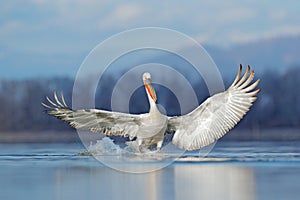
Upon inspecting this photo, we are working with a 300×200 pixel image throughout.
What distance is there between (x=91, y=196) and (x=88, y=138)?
10.3 meters

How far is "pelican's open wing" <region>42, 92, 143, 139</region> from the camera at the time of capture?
17984 millimetres

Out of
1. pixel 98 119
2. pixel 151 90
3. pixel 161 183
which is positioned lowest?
pixel 161 183

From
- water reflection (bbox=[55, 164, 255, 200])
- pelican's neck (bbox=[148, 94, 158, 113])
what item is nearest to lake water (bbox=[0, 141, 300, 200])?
water reflection (bbox=[55, 164, 255, 200])

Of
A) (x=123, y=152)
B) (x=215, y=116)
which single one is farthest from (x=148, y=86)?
(x=123, y=152)

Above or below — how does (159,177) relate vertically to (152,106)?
below

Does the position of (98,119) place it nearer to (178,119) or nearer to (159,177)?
(178,119)

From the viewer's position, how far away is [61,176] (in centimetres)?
1584

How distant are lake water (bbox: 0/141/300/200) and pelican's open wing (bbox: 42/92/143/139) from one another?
0.71m

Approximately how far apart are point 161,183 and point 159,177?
2.85 ft

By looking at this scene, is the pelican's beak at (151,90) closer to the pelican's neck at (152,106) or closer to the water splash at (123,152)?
the pelican's neck at (152,106)

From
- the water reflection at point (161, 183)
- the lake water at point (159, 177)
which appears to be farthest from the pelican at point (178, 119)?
the water reflection at point (161, 183)

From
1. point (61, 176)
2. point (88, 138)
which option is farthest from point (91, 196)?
point (88, 138)

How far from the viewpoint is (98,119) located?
1830cm

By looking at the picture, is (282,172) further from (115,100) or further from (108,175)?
(115,100)
